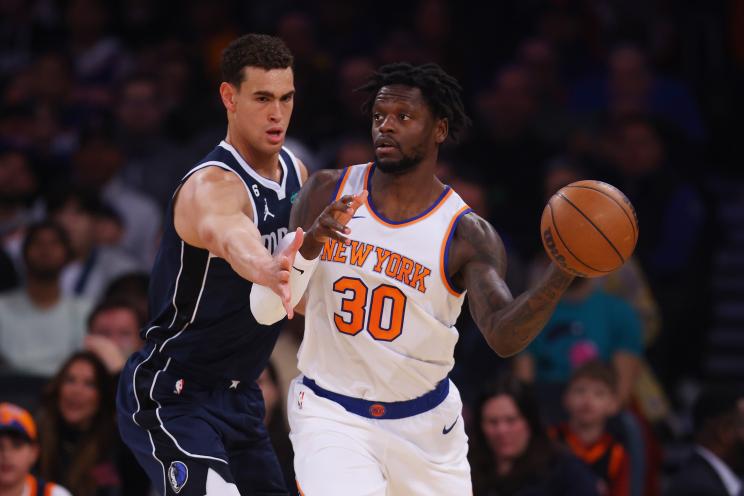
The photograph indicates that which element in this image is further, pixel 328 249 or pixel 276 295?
pixel 328 249

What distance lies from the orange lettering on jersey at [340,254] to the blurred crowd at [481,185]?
2.39 metres

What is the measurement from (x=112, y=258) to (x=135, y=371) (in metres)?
4.52

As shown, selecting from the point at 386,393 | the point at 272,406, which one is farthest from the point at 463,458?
the point at 272,406

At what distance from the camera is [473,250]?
5.42 meters

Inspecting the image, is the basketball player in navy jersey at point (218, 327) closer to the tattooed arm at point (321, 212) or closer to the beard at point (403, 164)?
the tattooed arm at point (321, 212)

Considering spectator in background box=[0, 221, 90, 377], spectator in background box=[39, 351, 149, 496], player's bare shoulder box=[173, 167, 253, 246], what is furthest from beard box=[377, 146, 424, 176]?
spectator in background box=[0, 221, 90, 377]

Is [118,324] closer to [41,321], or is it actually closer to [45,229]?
[41,321]

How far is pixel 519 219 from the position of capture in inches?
415

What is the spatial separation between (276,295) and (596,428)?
3.92m

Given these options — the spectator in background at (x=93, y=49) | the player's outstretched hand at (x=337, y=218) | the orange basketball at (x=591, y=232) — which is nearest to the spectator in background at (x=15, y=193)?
the spectator in background at (x=93, y=49)

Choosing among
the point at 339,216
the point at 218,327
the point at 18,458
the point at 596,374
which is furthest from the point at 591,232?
the point at 18,458

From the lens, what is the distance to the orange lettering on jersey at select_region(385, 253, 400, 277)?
5.41 meters

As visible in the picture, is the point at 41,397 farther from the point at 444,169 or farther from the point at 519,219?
the point at 519,219

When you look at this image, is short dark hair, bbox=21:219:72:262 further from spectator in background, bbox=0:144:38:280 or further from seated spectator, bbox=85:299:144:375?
spectator in background, bbox=0:144:38:280
